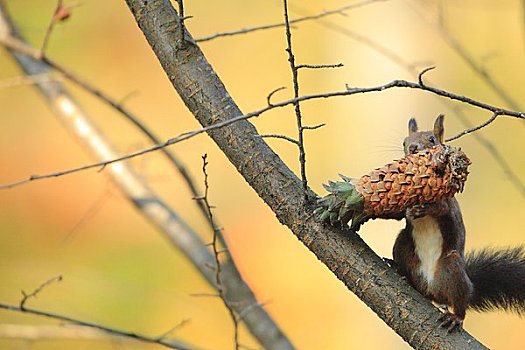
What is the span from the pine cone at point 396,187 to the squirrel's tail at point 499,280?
1.21 feet

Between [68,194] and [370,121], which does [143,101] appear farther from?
[370,121]

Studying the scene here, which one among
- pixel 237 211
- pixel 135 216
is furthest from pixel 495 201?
pixel 135 216

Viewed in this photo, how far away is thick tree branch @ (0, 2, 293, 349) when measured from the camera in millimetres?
1578

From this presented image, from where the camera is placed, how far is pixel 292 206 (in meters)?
1.06

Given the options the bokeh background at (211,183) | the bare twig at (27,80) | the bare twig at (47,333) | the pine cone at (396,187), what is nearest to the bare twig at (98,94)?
the bare twig at (27,80)

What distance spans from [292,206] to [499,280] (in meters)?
0.50

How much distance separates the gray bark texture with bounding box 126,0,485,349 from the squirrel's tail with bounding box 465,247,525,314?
346 mm

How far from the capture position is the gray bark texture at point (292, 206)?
1046 mm

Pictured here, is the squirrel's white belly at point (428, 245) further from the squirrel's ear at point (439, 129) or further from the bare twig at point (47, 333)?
the bare twig at point (47, 333)

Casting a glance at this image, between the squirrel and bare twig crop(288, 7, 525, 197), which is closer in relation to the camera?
the squirrel

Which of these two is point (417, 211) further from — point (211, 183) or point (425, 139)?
point (211, 183)

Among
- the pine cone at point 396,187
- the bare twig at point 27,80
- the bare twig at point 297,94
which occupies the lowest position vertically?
the pine cone at point 396,187

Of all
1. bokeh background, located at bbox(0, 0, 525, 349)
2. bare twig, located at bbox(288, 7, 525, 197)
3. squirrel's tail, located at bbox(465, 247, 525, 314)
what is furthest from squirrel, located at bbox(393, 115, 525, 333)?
bokeh background, located at bbox(0, 0, 525, 349)

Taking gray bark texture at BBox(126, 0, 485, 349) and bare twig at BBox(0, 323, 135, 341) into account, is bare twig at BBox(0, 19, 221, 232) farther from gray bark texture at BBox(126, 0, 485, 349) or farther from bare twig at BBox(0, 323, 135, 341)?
gray bark texture at BBox(126, 0, 485, 349)
